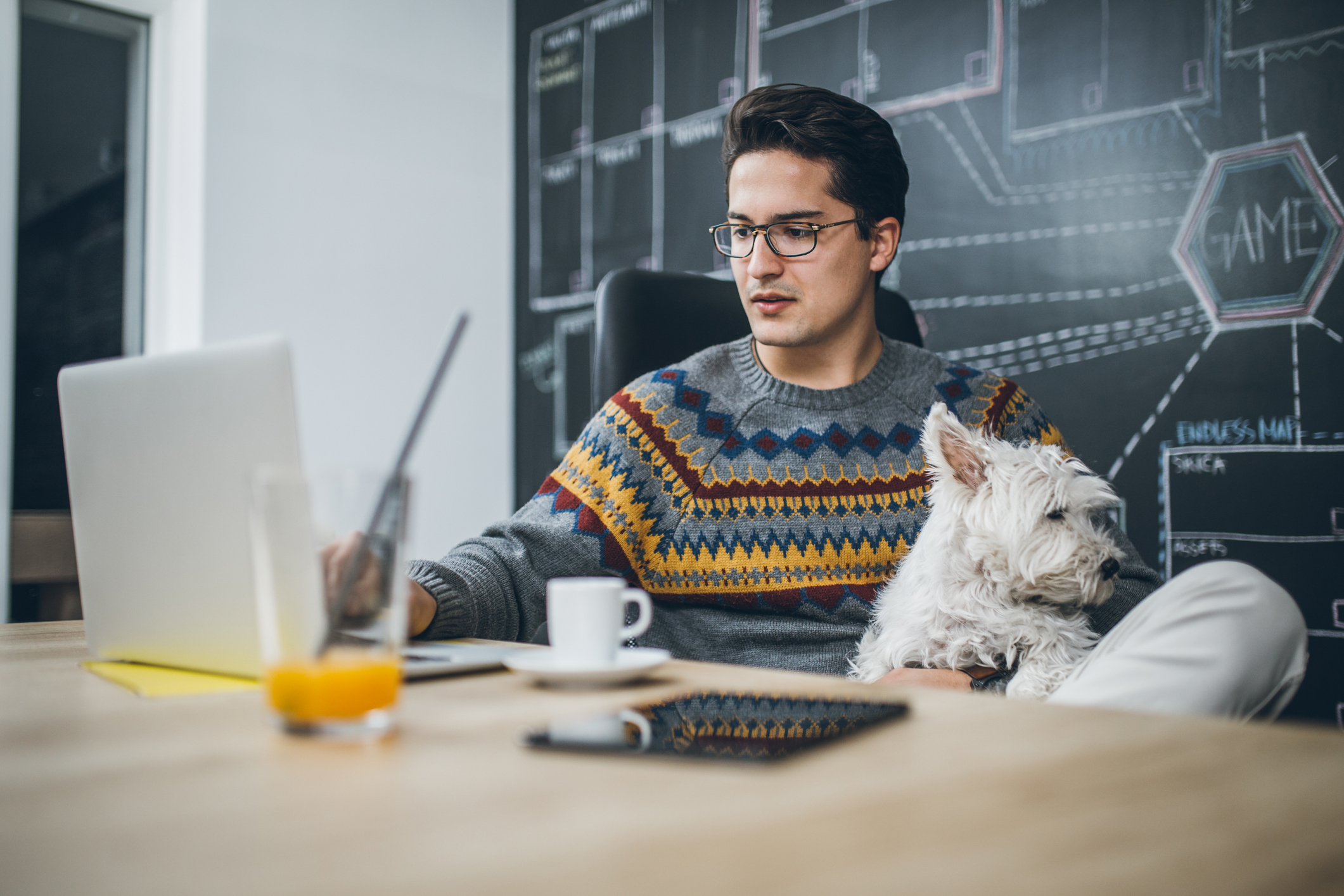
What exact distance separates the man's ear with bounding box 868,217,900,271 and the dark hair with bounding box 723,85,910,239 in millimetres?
18

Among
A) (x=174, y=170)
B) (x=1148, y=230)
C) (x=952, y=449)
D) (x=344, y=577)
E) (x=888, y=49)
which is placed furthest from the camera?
(x=174, y=170)

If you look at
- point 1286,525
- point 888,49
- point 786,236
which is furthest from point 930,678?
point 888,49

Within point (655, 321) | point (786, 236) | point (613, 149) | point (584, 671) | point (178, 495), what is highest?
point (613, 149)

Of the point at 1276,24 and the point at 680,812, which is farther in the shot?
the point at 1276,24

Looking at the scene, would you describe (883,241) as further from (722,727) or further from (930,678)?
(722,727)

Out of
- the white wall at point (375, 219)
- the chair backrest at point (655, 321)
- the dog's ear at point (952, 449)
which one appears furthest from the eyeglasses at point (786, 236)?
the white wall at point (375, 219)

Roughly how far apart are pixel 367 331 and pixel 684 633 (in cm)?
233

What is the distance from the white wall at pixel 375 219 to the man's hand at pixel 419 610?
7.08 ft

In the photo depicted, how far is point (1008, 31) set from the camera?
7.90 ft

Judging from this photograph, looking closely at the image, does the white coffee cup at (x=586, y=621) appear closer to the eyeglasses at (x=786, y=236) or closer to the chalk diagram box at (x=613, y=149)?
the eyeglasses at (x=786, y=236)

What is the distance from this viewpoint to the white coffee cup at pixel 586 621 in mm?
850

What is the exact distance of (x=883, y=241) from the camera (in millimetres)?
1823

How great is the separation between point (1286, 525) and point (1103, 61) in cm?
107

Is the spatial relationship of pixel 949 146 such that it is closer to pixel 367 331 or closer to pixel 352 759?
pixel 367 331
